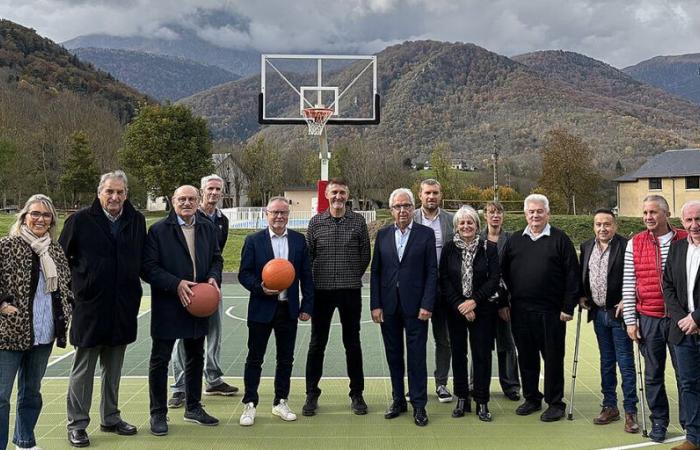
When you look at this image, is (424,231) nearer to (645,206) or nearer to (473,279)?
(473,279)

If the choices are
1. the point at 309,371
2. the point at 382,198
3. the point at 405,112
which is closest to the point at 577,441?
the point at 309,371

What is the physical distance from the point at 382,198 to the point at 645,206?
150ft

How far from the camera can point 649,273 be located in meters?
4.92

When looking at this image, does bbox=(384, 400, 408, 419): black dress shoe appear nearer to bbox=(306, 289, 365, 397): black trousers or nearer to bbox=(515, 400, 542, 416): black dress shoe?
bbox=(306, 289, 365, 397): black trousers

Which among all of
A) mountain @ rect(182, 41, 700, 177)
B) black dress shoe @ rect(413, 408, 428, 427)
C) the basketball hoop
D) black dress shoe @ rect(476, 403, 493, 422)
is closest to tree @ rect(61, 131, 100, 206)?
mountain @ rect(182, 41, 700, 177)

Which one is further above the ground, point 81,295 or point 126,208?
point 126,208

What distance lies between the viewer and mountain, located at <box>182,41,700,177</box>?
78062 millimetres

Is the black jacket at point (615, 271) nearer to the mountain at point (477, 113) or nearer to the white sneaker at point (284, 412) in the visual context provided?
the white sneaker at point (284, 412)

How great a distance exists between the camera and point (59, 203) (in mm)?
46344

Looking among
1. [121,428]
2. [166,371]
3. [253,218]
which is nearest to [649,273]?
[166,371]

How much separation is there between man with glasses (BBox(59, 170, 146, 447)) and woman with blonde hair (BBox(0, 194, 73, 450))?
0.27 metres

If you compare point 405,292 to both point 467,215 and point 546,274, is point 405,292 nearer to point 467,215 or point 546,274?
point 467,215

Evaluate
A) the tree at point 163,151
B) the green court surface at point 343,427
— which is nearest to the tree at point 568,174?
the tree at point 163,151

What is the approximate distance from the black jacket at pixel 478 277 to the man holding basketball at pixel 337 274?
729 mm
